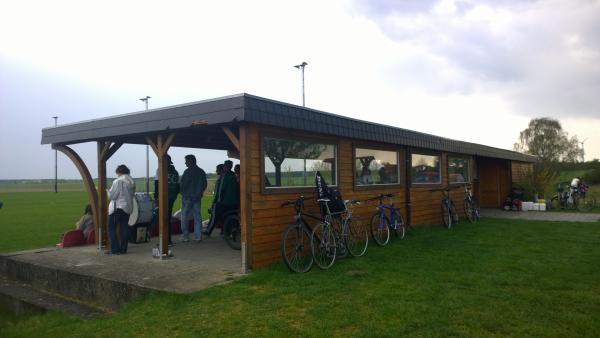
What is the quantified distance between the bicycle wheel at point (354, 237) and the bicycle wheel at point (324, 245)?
22.2 inches

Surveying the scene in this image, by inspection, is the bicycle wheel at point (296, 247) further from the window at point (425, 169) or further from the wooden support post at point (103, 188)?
the window at point (425, 169)

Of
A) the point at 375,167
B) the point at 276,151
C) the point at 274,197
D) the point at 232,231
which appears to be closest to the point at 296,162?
the point at 276,151

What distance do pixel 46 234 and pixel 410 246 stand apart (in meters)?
10.6

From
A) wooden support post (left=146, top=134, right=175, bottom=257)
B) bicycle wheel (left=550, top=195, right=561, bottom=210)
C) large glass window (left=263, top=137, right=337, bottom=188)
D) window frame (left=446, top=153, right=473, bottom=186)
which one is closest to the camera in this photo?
large glass window (left=263, top=137, right=337, bottom=188)

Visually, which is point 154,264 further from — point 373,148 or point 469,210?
point 469,210

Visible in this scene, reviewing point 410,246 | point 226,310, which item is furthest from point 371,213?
point 226,310

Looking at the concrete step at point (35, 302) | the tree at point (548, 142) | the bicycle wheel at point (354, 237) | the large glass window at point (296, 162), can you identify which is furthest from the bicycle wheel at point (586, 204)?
the tree at point (548, 142)

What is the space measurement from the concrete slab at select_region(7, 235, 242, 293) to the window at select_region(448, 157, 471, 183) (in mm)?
7593

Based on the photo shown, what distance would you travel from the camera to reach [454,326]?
3.86 metres

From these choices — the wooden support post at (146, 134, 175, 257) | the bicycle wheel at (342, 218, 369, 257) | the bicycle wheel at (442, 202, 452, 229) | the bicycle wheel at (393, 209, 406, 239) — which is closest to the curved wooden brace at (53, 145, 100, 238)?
the wooden support post at (146, 134, 175, 257)

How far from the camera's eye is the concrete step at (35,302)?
221 inches

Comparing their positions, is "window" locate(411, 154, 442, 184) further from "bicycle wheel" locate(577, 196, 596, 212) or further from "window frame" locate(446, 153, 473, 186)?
"bicycle wheel" locate(577, 196, 596, 212)

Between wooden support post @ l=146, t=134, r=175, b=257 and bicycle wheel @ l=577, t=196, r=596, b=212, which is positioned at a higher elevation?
wooden support post @ l=146, t=134, r=175, b=257

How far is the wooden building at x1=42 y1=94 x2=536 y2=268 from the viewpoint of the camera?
6.06 m
